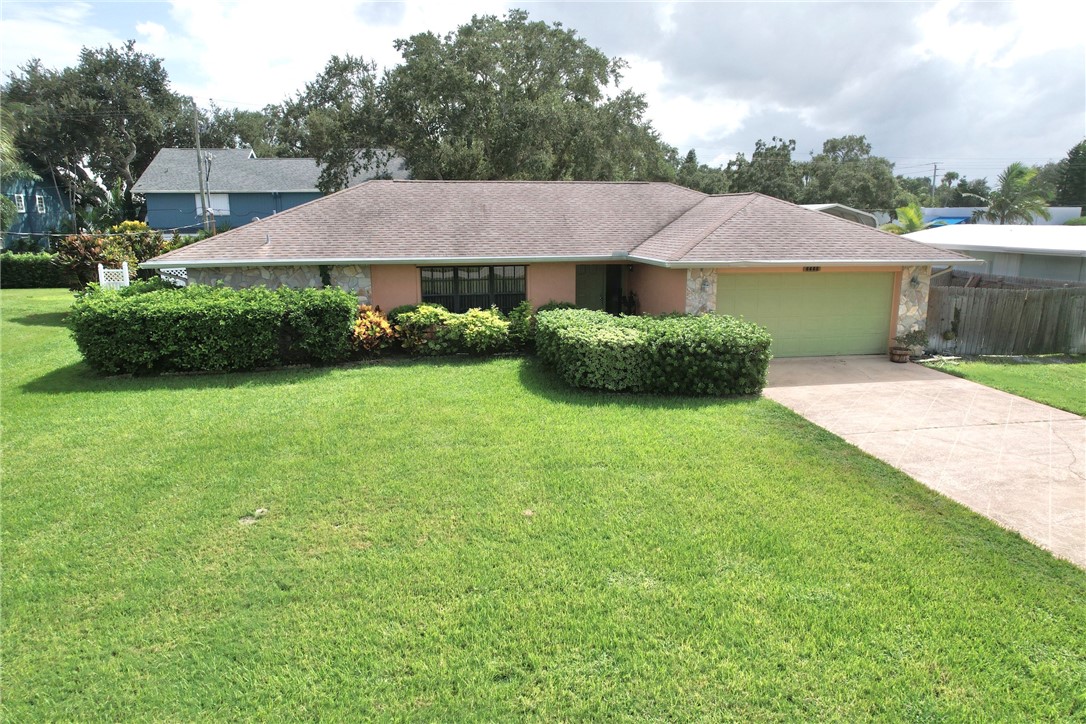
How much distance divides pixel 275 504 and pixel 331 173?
90.2 feet

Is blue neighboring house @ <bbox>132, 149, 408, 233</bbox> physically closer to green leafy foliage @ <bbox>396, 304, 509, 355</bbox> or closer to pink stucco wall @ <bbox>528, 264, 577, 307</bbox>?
pink stucco wall @ <bbox>528, 264, 577, 307</bbox>

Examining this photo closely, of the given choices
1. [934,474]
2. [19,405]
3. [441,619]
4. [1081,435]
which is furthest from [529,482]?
[19,405]

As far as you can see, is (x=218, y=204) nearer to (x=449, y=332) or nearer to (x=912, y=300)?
(x=449, y=332)

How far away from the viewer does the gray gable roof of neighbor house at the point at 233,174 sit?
3712cm

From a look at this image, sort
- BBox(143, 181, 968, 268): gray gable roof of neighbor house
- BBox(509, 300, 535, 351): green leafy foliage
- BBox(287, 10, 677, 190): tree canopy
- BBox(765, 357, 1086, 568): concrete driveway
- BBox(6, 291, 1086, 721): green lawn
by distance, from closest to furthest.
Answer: BBox(6, 291, 1086, 721): green lawn < BBox(765, 357, 1086, 568): concrete driveway < BBox(143, 181, 968, 268): gray gable roof of neighbor house < BBox(509, 300, 535, 351): green leafy foliage < BBox(287, 10, 677, 190): tree canopy

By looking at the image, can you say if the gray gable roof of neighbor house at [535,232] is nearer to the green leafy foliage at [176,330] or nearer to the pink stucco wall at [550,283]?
the pink stucco wall at [550,283]

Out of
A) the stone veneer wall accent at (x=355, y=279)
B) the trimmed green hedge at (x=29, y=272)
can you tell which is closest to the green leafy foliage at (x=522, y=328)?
the stone veneer wall accent at (x=355, y=279)

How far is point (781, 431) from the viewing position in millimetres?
9086

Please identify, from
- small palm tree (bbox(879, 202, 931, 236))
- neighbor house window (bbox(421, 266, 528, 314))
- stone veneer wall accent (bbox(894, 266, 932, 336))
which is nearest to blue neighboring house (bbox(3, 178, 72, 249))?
neighbor house window (bbox(421, 266, 528, 314))

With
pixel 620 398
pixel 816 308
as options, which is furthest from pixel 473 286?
pixel 816 308

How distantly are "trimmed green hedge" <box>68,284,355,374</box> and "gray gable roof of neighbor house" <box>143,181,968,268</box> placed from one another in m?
Answer: 1.11

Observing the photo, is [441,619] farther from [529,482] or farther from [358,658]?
[529,482]

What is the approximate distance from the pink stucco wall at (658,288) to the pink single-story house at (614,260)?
0.05 m

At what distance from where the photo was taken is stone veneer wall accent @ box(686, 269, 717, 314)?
43.7 feet
